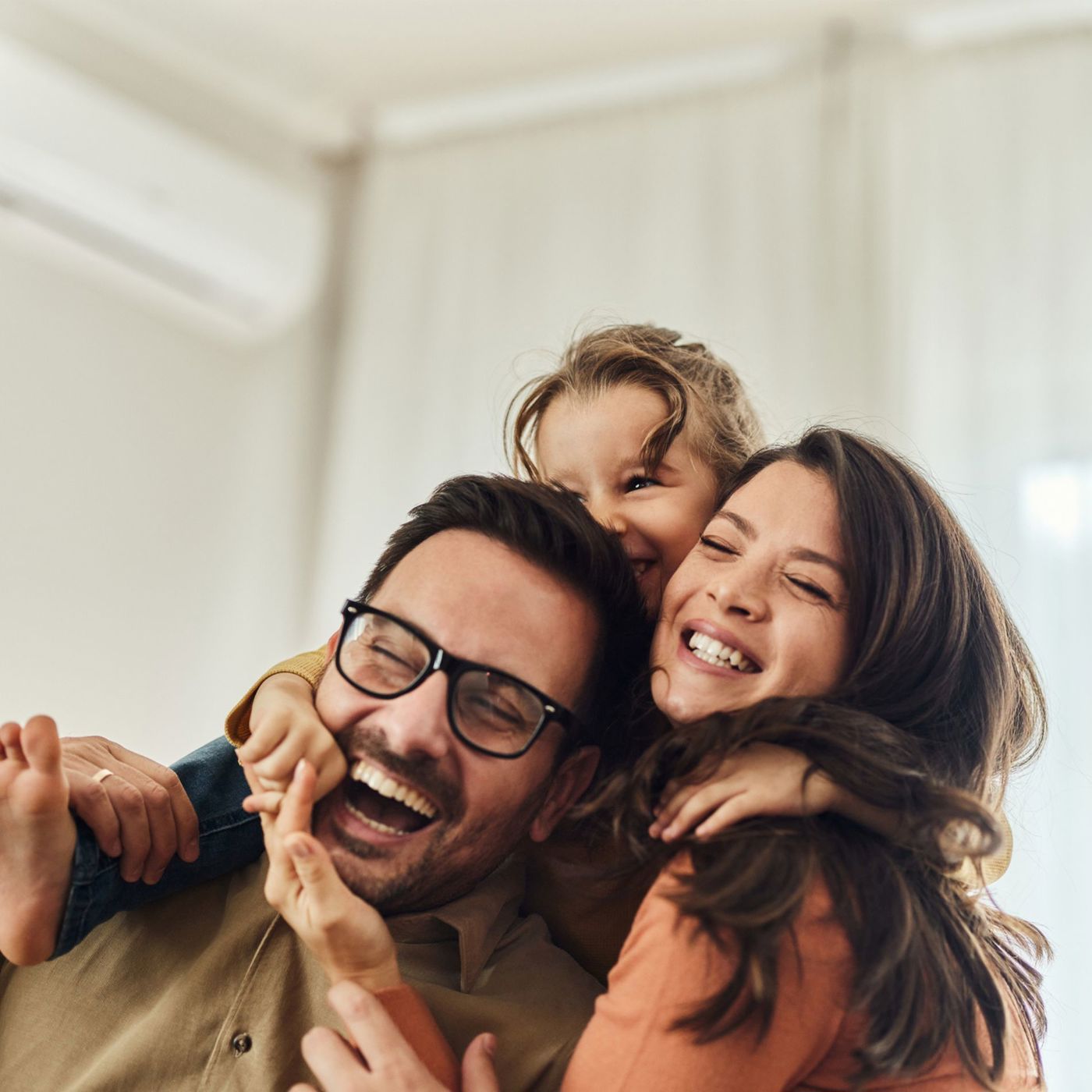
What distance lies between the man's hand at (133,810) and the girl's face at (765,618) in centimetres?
44

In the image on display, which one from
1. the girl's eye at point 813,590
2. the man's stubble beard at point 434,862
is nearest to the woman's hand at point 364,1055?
the man's stubble beard at point 434,862

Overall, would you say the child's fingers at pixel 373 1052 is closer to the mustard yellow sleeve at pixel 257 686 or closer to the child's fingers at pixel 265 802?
the child's fingers at pixel 265 802

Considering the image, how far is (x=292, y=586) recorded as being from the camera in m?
3.65

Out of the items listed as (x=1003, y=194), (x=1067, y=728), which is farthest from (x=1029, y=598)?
(x=1003, y=194)

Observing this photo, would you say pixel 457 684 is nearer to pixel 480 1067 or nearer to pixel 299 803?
pixel 299 803

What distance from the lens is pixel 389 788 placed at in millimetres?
1052

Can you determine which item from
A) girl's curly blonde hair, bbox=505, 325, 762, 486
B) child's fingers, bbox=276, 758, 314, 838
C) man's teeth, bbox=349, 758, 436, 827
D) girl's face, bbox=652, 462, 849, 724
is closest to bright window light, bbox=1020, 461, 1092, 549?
girl's curly blonde hair, bbox=505, 325, 762, 486

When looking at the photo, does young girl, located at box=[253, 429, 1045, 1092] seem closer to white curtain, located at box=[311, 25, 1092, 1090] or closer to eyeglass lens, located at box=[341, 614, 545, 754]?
eyeglass lens, located at box=[341, 614, 545, 754]

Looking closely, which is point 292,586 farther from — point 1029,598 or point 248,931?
point 248,931

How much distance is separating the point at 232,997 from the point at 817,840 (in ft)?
1.72

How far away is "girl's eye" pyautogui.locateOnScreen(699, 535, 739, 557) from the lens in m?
1.20

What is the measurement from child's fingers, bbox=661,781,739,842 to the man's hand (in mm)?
445

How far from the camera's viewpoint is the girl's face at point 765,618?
1121mm

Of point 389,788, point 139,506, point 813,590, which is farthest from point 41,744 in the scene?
point 139,506
